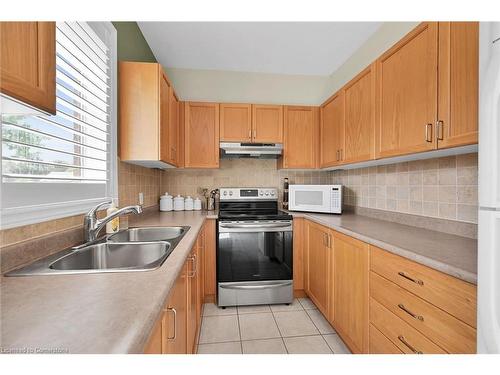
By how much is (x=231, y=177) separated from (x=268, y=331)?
1.75 meters

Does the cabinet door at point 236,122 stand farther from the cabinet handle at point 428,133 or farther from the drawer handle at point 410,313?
the drawer handle at point 410,313

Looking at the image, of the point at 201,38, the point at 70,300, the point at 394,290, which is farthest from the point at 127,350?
the point at 201,38

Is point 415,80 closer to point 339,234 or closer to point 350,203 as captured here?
point 339,234

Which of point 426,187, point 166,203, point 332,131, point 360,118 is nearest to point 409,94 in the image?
point 360,118

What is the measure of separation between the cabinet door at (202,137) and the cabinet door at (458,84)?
2.04 m

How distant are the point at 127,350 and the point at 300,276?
2.27 meters

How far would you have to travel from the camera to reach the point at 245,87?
3107mm

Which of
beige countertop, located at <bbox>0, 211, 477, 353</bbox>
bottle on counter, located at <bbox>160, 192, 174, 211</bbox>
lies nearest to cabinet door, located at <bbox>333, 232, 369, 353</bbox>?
beige countertop, located at <bbox>0, 211, 477, 353</bbox>

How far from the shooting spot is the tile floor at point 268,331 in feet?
5.83

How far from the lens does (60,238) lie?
1.15 meters

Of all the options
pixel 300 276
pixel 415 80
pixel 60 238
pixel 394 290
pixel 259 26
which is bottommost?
pixel 300 276

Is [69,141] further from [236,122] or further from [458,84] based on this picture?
[458,84]

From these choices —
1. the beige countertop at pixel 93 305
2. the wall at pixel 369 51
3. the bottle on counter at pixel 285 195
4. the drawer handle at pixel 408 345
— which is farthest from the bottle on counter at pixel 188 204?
the drawer handle at pixel 408 345

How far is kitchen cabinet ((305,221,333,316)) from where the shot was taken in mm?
2043
